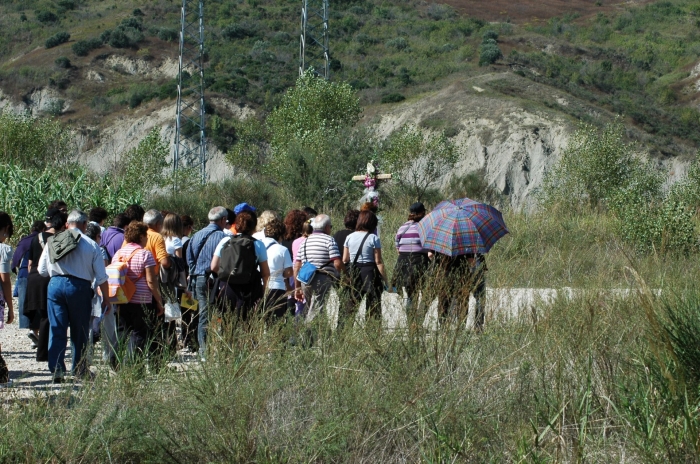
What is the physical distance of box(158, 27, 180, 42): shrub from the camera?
80.6 meters

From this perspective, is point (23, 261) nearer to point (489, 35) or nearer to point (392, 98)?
point (392, 98)

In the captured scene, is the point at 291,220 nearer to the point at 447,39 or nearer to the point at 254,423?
the point at 254,423

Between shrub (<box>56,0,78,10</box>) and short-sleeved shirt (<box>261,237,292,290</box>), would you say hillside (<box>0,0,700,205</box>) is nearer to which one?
shrub (<box>56,0,78,10</box>)

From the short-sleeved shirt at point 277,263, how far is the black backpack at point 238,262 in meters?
0.58

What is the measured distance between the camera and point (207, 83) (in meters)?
66.3

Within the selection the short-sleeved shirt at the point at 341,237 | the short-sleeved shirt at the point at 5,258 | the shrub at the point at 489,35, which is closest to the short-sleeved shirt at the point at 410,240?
the short-sleeved shirt at the point at 341,237

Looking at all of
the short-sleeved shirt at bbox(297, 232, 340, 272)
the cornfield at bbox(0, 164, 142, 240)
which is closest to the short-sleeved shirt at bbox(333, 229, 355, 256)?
the short-sleeved shirt at bbox(297, 232, 340, 272)

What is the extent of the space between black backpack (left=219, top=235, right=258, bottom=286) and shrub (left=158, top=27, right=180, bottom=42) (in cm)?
7692

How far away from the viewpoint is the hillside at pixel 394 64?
5594 centimetres

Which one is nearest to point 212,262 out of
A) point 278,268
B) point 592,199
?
point 278,268

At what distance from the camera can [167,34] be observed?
266 ft

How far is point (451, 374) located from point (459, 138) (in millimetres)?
46245

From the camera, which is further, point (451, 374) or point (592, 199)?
point (592, 199)

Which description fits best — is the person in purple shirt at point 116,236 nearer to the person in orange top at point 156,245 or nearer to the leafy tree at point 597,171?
the person in orange top at point 156,245
